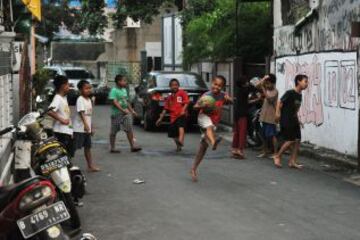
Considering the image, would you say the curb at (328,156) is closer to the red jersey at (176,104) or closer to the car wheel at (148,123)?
the red jersey at (176,104)

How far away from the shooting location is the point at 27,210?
5035 millimetres

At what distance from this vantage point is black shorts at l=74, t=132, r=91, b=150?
37.4ft

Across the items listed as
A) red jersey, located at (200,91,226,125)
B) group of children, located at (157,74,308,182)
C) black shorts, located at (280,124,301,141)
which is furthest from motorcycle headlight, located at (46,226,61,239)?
black shorts, located at (280,124,301,141)

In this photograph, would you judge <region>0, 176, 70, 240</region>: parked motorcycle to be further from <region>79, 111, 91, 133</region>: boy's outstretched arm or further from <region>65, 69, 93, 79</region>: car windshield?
<region>65, 69, 93, 79</region>: car windshield

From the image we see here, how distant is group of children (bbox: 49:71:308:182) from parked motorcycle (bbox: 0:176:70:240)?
4642 millimetres

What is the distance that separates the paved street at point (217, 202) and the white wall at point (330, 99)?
1.01 meters

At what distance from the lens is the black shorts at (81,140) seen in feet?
37.4

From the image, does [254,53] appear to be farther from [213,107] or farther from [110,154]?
[213,107]

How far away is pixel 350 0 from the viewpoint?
515 inches

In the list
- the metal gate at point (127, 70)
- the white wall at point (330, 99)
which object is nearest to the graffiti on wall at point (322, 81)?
the white wall at point (330, 99)

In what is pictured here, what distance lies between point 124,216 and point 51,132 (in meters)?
2.02

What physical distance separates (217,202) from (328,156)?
471 centimetres

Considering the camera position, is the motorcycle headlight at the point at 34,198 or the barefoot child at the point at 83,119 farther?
the barefoot child at the point at 83,119

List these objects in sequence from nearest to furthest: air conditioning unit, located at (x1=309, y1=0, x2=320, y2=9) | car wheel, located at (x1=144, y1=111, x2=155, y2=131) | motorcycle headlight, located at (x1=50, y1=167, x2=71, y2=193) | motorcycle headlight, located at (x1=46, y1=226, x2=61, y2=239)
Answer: motorcycle headlight, located at (x1=46, y1=226, x2=61, y2=239)
motorcycle headlight, located at (x1=50, y1=167, x2=71, y2=193)
air conditioning unit, located at (x1=309, y1=0, x2=320, y2=9)
car wheel, located at (x1=144, y1=111, x2=155, y2=131)
